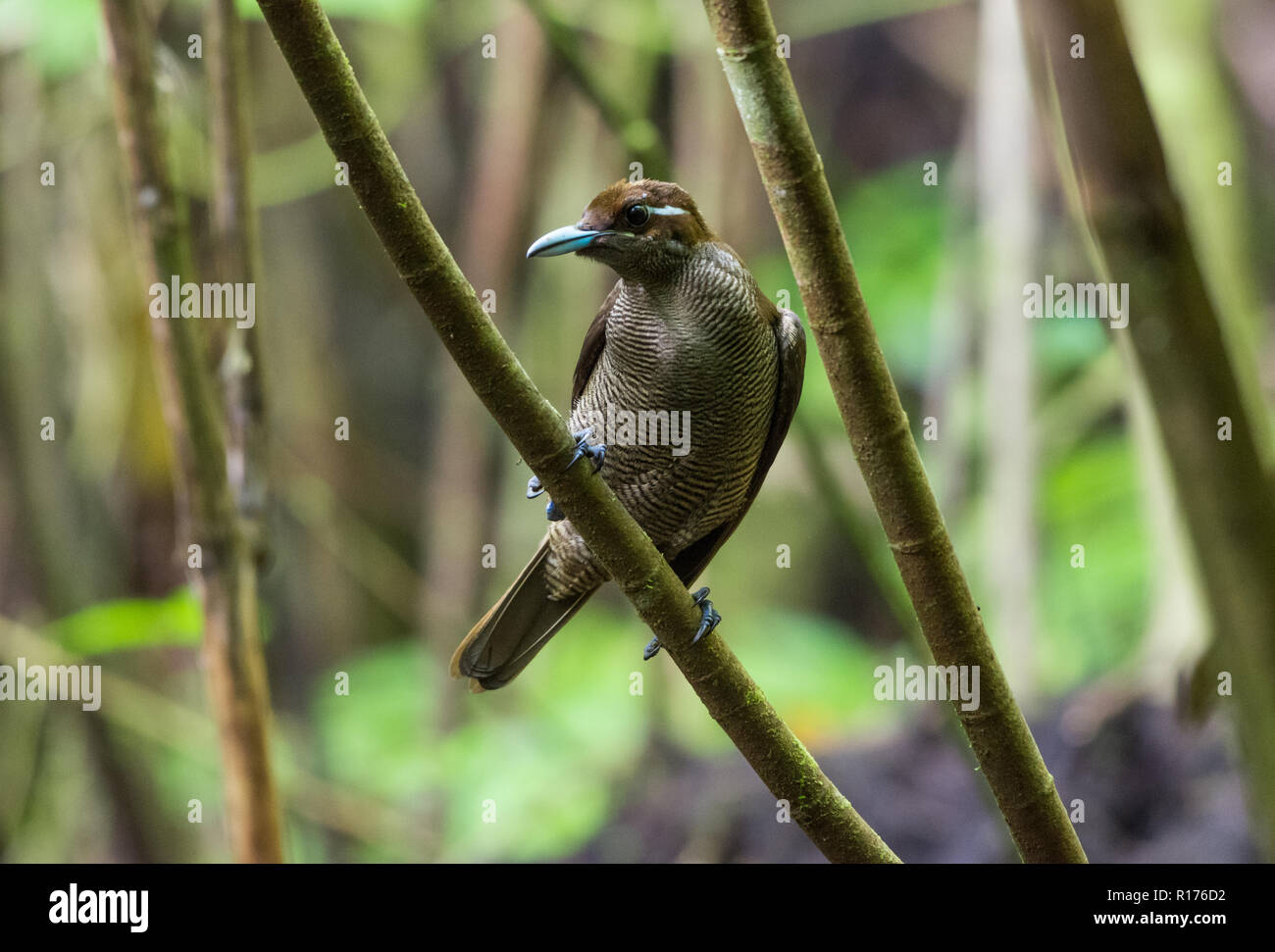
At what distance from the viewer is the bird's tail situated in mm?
1885

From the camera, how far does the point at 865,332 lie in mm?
1248

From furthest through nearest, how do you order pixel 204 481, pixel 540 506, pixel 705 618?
pixel 540 506, pixel 204 481, pixel 705 618

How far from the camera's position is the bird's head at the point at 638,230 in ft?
5.45

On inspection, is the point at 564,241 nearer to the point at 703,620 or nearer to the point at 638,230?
the point at 638,230

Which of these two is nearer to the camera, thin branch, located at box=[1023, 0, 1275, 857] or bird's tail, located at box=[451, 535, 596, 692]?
thin branch, located at box=[1023, 0, 1275, 857]

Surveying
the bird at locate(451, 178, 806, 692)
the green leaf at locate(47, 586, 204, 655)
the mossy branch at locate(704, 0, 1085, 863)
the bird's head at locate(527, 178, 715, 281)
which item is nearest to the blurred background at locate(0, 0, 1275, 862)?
the green leaf at locate(47, 586, 204, 655)

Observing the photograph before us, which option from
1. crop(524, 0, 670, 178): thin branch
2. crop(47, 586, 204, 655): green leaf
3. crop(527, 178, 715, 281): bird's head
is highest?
crop(524, 0, 670, 178): thin branch

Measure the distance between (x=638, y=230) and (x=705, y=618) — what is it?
1.90 ft

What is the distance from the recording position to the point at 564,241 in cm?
160

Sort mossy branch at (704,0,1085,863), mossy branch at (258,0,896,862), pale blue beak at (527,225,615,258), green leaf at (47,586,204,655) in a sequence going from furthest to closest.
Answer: green leaf at (47,586,204,655)
pale blue beak at (527,225,615,258)
mossy branch at (704,0,1085,863)
mossy branch at (258,0,896,862)

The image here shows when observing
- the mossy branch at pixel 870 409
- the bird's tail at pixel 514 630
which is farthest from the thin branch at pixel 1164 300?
the bird's tail at pixel 514 630

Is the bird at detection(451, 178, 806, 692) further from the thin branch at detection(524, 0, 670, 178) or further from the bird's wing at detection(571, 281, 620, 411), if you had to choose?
the thin branch at detection(524, 0, 670, 178)

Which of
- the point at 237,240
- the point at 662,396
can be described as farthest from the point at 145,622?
the point at 662,396

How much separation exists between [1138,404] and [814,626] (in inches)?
85.2
